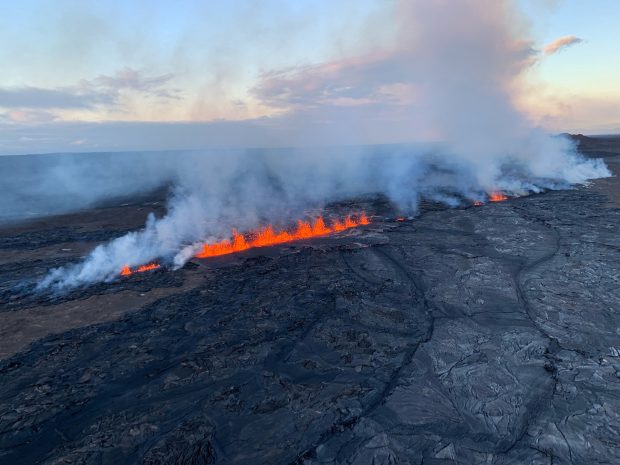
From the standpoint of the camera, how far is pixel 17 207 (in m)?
37.1

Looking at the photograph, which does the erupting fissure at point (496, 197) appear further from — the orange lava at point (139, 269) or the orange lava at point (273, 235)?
the orange lava at point (139, 269)

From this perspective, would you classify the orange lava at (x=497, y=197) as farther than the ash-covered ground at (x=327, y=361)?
Yes

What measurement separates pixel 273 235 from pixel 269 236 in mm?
333

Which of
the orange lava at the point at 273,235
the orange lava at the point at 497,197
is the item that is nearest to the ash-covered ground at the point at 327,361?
the orange lava at the point at 273,235

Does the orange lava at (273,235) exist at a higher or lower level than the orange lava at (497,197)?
higher

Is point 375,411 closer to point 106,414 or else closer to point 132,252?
point 106,414

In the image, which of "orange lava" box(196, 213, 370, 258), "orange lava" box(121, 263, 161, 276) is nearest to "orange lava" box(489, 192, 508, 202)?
"orange lava" box(196, 213, 370, 258)

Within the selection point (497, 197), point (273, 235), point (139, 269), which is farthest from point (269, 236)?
point (497, 197)

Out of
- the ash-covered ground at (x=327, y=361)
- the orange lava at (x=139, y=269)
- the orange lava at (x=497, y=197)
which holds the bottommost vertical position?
the orange lava at (x=497, y=197)

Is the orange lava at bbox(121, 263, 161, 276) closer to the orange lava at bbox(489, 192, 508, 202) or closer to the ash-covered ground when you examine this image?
the ash-covered ground

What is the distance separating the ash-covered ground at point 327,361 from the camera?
6.76m

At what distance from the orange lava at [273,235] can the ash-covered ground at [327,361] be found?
191 centimetres

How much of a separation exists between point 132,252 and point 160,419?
12130 millimetres

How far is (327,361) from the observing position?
9.27 meters
